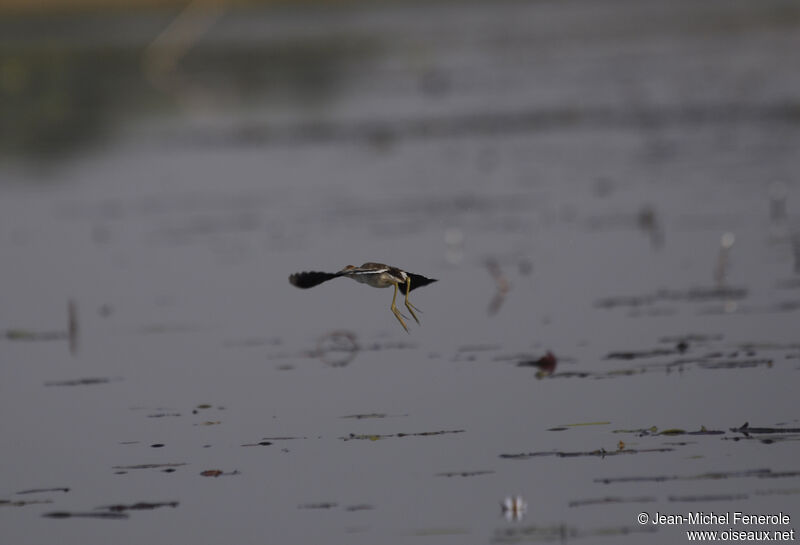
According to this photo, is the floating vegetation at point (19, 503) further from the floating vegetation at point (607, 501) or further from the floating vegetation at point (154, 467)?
the floating vegetation at point (607, 501)

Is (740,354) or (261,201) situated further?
(261,201)

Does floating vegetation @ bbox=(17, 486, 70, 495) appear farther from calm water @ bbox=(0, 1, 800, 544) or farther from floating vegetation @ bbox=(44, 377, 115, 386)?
floating vegetation @ bbox=(44, 377, 115, 386)

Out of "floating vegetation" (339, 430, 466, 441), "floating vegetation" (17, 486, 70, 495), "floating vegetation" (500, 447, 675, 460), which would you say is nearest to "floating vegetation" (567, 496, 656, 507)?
"floating vegetation" (500, 447, 675, 460)

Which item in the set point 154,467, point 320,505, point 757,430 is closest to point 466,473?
point 320,505

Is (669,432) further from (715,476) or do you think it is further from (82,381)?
(82,381)

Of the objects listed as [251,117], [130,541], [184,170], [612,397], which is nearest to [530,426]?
[612,397]

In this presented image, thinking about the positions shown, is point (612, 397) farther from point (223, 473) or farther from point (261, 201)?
point (261, 201)

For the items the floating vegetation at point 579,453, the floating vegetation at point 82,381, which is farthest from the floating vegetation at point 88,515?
the floating vegetation at point 82,381
